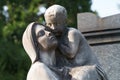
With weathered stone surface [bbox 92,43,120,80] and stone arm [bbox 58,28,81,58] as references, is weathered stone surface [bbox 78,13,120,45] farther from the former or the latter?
stone arm [bbox 58,28,81,58]

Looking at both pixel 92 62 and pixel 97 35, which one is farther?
pixel 97 35

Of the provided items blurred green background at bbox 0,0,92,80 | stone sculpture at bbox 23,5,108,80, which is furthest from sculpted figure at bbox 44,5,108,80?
blurred green background at bbox 0,0,92,80

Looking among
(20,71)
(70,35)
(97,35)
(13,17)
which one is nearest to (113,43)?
(97,35)

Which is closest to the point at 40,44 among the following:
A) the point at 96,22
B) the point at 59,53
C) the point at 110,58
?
the point at 59,53

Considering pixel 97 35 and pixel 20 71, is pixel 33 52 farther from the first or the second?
pixel 20 71

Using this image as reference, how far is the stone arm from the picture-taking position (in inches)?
271

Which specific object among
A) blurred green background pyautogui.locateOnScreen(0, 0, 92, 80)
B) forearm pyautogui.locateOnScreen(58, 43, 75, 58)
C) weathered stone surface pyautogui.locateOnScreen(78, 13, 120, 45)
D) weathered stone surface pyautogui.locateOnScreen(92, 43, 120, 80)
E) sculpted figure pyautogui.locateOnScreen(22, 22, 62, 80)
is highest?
sculpted figure pyautogui.locateOnScreen(22, 22, 62, 80)

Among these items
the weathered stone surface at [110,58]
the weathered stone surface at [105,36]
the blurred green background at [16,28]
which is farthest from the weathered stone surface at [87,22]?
the blurred green background at [16,28]

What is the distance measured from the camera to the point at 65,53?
273 inches

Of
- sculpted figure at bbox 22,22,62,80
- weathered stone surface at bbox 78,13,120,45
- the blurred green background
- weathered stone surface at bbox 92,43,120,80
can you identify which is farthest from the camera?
the blurred green background

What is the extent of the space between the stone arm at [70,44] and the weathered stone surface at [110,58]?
123cm

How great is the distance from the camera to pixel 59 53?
22.9 feet

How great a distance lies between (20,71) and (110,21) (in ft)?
19.7

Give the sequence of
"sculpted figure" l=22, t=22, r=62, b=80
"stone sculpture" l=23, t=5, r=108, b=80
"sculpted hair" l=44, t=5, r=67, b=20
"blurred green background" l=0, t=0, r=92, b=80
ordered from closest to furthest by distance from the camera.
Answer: "stone sculpture" l=23, t=5, r=108, b=80
"sculpted figure" l=22, t=22, r=62, b=80
"sculpted hair" l=44, t=5, r=67, b=20
"blurred green background" l=0, t=0, r=92, b=80
